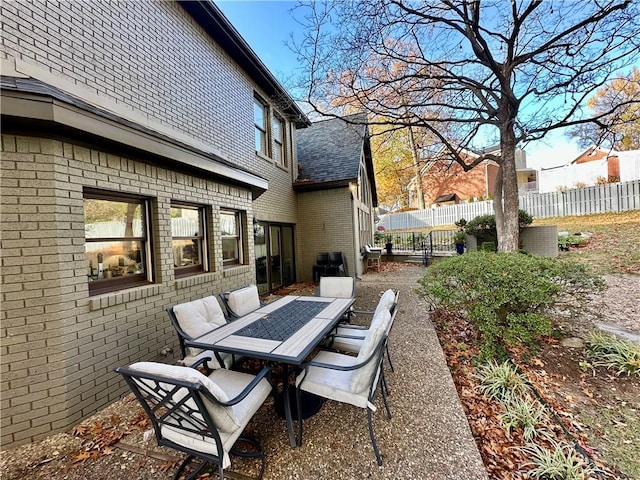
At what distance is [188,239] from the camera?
489 cm

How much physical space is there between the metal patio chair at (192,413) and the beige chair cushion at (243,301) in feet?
6.43

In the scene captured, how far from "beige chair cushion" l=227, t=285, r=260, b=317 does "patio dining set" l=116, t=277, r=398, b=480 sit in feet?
0.05

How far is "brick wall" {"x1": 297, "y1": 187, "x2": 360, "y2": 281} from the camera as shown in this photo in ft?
33.7

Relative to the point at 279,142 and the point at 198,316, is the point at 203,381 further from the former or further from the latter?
the point at 279,142

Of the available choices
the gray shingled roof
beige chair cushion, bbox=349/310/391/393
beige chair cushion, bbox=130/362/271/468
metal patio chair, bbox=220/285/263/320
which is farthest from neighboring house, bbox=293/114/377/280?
beige chair cushion, bbox=130/362/271/468

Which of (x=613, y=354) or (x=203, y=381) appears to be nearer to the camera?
(x=203, y=381)

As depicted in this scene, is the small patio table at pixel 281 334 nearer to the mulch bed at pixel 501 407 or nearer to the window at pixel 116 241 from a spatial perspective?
the window at pixel 116 241

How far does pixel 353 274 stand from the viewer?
1023 centimetres

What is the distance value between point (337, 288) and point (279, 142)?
268 inches

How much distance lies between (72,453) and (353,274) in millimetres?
8591

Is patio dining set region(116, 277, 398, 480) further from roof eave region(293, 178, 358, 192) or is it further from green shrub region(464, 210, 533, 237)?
green shrub region(464, 210, 533, 237)

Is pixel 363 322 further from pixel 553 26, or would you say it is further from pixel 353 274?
pixel 553 26

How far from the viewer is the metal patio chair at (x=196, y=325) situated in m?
3.24

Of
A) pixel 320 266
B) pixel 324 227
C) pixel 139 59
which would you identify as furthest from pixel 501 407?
pixel 324 227
